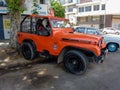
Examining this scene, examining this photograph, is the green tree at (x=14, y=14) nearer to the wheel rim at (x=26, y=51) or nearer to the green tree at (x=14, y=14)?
the green tree at (x=14, y=14)

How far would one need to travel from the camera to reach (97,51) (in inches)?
215

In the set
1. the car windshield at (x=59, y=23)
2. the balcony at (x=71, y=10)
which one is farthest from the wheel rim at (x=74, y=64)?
the balcony at (x=71, y=10)

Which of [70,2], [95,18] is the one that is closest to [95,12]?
[95,18]

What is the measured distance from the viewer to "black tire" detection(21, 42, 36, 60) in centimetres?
718

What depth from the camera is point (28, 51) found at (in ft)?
24.6

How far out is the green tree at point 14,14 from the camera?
25.2 feet

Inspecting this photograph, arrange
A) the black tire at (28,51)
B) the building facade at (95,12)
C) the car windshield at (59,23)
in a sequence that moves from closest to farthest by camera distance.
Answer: the car windshield at (59,23)
the black tire at (28,51)
the building facade at (95,12)

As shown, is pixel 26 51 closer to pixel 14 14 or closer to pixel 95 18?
pixel 14 14

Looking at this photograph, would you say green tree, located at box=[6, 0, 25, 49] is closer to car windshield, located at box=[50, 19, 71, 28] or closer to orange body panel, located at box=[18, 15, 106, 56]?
orange body panel, located at box=[18, 15, 106, 56]

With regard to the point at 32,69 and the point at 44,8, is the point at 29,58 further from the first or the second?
the point at 44,8

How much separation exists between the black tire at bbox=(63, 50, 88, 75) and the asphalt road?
0.23m

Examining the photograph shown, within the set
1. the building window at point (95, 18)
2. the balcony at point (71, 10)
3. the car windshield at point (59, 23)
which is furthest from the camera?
the balcony at point (71, 10)

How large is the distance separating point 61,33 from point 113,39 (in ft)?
16.7

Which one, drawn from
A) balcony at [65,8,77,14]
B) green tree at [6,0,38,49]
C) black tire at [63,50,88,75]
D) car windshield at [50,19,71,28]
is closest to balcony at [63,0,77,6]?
balcony at [65,8,77,14]
